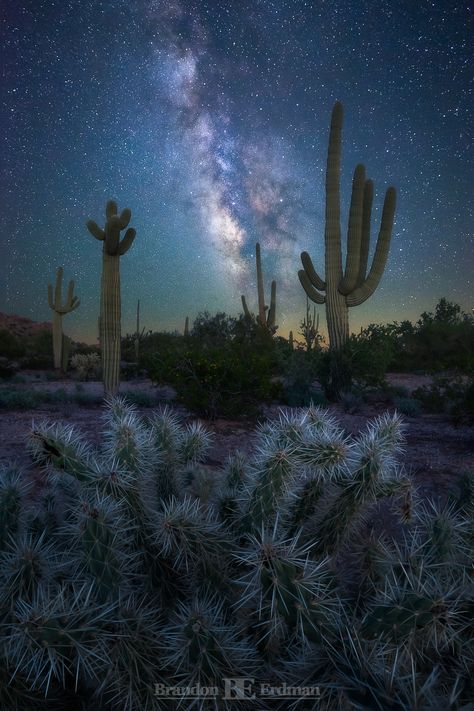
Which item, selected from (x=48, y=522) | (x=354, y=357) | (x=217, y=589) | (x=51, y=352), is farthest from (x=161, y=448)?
(x=51, y=352)

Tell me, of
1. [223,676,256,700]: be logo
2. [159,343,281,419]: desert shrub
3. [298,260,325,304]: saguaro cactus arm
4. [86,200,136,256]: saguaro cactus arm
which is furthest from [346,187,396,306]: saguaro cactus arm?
[223,676,256,700]: be logo

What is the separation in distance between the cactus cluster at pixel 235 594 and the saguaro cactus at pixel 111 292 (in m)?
10.8

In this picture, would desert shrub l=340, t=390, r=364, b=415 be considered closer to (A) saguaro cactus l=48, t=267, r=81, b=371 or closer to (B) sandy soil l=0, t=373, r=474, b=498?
(B) sandy soil l=0, t=373, r=474, b=498

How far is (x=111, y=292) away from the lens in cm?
1343

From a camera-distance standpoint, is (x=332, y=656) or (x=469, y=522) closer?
(x=332, y=656)

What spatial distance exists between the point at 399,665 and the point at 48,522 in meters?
1.98

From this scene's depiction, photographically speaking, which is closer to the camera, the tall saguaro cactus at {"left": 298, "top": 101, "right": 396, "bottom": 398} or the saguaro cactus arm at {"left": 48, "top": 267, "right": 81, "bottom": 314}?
the tall saguaro cactus at {"left": 298, "top": 101, "right": 396, "bottom": 398}

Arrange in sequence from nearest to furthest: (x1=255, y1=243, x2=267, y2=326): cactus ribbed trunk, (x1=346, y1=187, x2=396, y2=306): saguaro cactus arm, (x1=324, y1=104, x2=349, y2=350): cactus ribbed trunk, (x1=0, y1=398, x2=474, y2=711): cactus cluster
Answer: (x1=0, y1=398, x2=474, y2=711): cactus cluster, (x1=324, y1=104, x2=349, y2=350): cactus ribbed trunk, (x1=346, y1=187, x2=396, y2=306): saguaro cactus arm, (x1=255, y1=243, x2=267, y2=326): cactus ribbed trunk

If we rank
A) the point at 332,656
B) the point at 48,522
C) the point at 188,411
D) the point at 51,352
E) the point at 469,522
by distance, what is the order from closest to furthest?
the point at 332,656, the point at 469,522, the point at 48,522, the point at 188,411, the point at 51,352

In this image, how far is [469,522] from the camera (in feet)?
6.95

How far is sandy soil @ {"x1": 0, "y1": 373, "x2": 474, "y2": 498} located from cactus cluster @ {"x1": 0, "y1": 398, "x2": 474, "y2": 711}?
9.48ft

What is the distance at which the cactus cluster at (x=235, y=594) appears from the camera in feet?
4.50

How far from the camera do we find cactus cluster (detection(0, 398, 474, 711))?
1.37 meters

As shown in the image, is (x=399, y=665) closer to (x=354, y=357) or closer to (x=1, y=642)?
(x=1, y=642)
